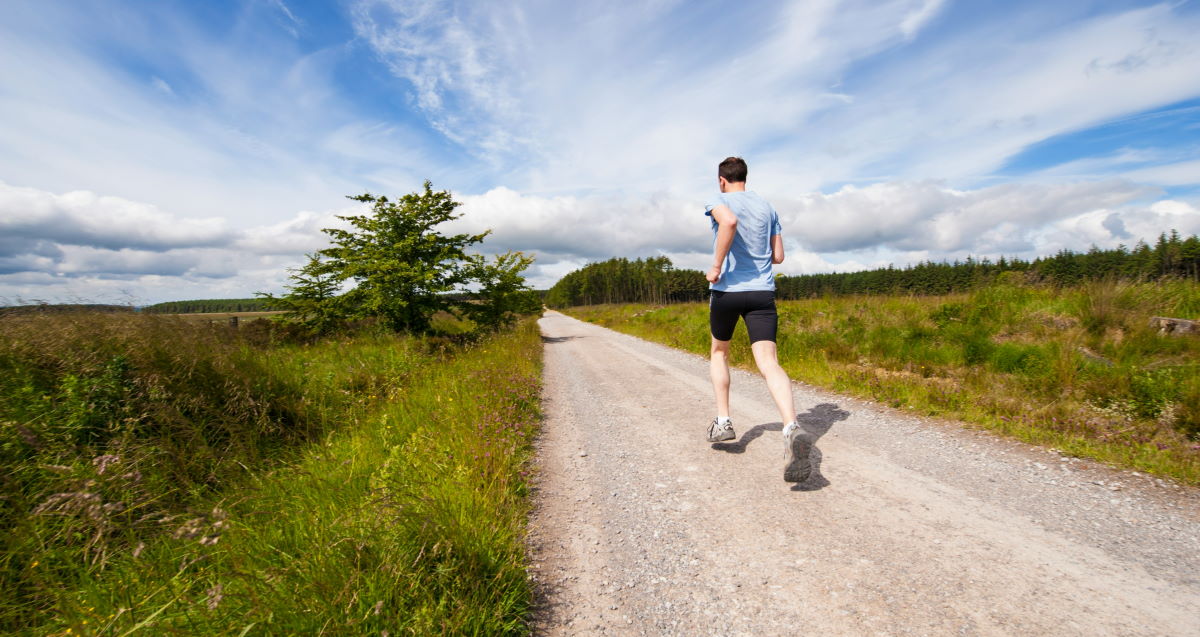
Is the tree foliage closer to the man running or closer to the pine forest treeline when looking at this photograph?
the man running

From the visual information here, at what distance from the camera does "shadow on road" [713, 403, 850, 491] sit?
312cm

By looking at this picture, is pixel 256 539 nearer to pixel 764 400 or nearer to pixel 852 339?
pixel 764 400

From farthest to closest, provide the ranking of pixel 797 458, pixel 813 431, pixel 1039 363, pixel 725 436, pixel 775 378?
1. pixel 1039 363
2. pixel 813 431
3. pixel 725 436
4. pixel 775 378
5. pixel 797 458

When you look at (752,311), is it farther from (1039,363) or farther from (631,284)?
(631,284)

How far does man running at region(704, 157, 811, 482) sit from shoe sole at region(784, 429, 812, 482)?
0.20 meters

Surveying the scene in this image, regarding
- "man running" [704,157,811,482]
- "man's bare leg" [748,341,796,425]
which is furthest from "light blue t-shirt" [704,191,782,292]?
"man's bare leg" [748,341,796,425]

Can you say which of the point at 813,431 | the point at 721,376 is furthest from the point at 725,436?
the point at 813,431

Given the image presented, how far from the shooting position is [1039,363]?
5.23 metres

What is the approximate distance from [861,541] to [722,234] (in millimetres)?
2105

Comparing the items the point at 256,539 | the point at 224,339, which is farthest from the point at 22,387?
the point at 256,539

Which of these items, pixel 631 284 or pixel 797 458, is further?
pixel 631 284

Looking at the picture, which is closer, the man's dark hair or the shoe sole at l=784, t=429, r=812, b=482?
the shoe sole at l=784, t=429, r=812, b=482

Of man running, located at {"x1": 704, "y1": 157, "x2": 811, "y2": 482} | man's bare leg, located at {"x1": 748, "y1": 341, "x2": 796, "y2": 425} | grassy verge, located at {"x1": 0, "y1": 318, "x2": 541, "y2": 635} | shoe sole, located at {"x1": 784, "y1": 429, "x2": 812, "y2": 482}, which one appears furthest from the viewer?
man running, located at {"x1": 704, "y1": 157, "x2": 811, "y2": 482}

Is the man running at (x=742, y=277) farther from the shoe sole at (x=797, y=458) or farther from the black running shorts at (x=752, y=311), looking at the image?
the shoe sole at (x=797, y=458)
